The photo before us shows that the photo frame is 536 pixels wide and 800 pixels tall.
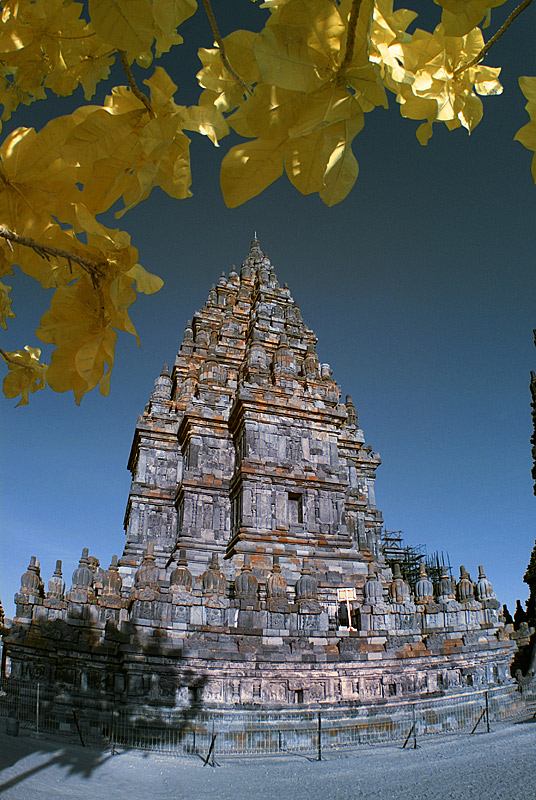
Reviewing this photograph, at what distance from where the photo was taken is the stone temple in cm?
1070

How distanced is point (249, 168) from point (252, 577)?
41.4 feet

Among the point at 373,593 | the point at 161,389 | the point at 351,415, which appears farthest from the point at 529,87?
the point at 351,415

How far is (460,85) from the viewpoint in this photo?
1.20 metres

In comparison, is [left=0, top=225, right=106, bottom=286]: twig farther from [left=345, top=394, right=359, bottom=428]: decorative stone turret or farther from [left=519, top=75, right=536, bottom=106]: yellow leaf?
[left=345, top=394, right=359, bottom=428]: decorative stone turret

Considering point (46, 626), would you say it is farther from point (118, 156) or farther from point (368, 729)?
point (118, 156)

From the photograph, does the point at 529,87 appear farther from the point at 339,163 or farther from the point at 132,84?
the point at 132,84

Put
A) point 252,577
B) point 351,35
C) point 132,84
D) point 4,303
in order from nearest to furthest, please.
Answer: point 351,35 → point 132,84 → point 4,303 → point 252,577

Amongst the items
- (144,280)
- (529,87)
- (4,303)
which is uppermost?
(4,303)

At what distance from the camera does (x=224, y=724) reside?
392 inches

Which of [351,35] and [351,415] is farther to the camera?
[351,415]

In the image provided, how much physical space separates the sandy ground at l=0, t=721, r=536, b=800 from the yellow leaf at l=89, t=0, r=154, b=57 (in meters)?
7.92

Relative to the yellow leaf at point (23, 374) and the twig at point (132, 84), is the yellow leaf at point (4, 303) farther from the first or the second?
the twig at point (132, 84)

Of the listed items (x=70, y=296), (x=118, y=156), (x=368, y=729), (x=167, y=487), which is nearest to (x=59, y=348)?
(x=70, y=296)

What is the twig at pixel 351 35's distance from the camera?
2.71 feet
